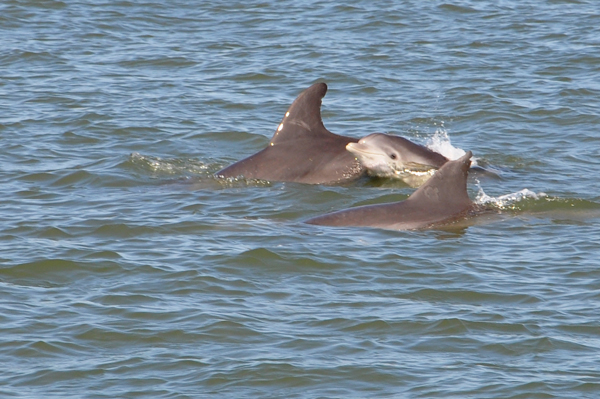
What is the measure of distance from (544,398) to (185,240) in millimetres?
4902

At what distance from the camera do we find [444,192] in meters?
12.1

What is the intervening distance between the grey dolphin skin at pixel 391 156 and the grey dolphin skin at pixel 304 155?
A: 0.20 meters

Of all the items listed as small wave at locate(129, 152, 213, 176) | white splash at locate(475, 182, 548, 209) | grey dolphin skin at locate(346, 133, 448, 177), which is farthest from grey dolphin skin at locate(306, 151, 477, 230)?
A: small wave at locate(129, 152, 213, 176)

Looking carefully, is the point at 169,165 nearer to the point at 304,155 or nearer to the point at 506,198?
the point at 304,155

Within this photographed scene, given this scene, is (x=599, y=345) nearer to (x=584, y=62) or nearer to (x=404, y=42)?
(x=584, y=62)

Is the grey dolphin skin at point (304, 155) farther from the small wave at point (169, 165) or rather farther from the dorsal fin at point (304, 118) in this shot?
the small wave at point (169, 165)

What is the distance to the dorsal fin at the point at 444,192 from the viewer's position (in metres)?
12.0

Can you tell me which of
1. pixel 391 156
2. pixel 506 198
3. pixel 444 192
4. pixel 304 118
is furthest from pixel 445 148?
pixel 444 192

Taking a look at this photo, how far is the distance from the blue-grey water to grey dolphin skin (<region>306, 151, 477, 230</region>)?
0.23 meters

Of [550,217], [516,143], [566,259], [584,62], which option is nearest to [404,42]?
[584,62]

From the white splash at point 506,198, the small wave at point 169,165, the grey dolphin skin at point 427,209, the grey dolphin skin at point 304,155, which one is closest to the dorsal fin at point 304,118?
the grey dolphin skin at point 304,155

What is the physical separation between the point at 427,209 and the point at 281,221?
1.65m

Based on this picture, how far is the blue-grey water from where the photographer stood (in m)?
8.52

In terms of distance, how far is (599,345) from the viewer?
29.0 ft
